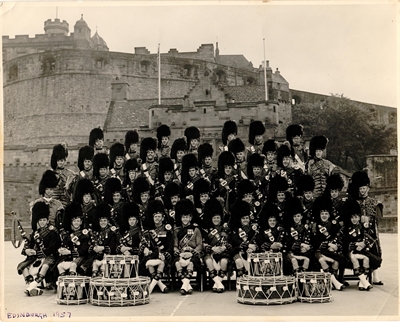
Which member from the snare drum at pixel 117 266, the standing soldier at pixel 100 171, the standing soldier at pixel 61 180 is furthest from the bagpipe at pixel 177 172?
the snare drum at pixel 117 266

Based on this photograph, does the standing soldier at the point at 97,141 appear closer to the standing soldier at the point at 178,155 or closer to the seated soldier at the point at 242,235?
the standing soldier at the point at 178,155

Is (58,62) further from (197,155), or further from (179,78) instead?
(197,155)

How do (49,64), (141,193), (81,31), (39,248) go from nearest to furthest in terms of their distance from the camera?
(39,248), (141,193), (49,64), (81,31)

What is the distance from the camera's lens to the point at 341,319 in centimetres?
730

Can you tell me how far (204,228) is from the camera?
9102 mm

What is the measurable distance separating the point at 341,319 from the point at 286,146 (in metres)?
3.44

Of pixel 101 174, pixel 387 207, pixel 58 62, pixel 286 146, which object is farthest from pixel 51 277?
pixel 58 62

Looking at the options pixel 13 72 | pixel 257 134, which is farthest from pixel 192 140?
pixel 13 72

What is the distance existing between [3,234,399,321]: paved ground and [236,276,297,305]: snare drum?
9 cm

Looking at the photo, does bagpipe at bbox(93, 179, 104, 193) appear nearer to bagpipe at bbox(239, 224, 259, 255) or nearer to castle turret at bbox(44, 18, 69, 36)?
bagpipe at bbox(239, 224, 259, 255)

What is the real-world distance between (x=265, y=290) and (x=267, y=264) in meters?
0.51

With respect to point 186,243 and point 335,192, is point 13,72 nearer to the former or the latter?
point 186,243

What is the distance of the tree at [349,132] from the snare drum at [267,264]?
89.8ft

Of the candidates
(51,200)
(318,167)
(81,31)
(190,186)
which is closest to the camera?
(51,200)
